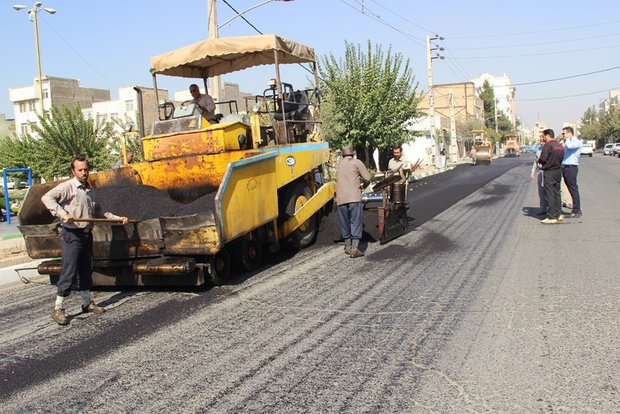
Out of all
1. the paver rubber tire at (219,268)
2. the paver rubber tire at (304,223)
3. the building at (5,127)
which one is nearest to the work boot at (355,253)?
the paver rubber tire at (304,223)

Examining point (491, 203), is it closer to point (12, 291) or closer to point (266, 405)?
point (12, 291)

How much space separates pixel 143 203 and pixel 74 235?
1277 millimetres

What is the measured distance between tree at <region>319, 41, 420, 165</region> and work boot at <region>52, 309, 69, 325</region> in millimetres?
20918

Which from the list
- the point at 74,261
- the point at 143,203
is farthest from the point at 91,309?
the point at 143,203

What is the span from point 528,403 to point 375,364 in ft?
3.55

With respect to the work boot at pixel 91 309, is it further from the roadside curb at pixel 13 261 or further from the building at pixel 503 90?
the building at pixel 503 90

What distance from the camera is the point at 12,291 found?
7.41 metres

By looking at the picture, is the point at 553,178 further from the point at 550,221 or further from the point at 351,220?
the point at 351,220

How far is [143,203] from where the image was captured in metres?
6.86

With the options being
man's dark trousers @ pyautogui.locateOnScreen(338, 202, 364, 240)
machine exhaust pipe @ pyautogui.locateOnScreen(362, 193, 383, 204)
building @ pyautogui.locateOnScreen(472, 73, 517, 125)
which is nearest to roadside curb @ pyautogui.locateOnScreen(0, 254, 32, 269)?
man's dark trousers @ pyautogui.locateOnScreen(338, 202, 364, 240)

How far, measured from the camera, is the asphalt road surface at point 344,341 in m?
3.63

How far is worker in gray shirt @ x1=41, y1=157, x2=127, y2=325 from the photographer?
18.2 feet

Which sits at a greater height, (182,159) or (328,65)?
(328,65)

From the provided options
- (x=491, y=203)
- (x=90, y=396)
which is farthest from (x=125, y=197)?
(x=491, y=203)
